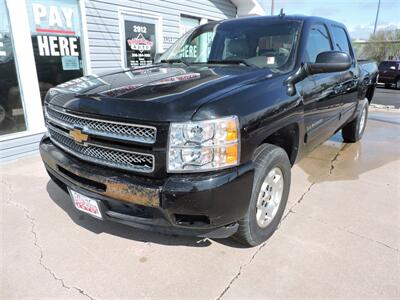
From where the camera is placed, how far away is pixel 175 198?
6.10 feet

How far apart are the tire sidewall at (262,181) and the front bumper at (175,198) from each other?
0.16 m

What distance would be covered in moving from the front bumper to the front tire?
16cm

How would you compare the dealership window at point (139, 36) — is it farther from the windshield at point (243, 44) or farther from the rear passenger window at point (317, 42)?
the rear passenger window at point (317, 42)

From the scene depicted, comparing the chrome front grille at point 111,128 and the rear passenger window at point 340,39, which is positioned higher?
the rear passenger window at point 340,39

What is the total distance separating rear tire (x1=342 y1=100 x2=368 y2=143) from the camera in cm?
526

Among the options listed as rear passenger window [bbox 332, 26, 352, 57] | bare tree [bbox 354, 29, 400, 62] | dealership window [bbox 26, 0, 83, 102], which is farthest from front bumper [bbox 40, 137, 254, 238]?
bare tree [bbox 354, 29, 400, 62]

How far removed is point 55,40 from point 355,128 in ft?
17.6

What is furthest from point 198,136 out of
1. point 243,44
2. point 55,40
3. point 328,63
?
point 55,40

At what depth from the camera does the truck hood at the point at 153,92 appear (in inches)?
74.1

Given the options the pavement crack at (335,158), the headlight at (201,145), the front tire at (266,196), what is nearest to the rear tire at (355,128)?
the pavement crack at (335,158)

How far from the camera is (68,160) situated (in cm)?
243

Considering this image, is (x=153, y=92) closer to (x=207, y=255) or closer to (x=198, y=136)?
(x=198, y=136)

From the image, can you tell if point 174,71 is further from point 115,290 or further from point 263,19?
point 115,290

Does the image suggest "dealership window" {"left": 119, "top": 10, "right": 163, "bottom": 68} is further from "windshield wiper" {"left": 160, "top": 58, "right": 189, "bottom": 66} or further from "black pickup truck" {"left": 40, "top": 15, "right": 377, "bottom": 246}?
"black pickup truck" {"left": 40, "top": 15, "right": 377, "bottom": 246}
